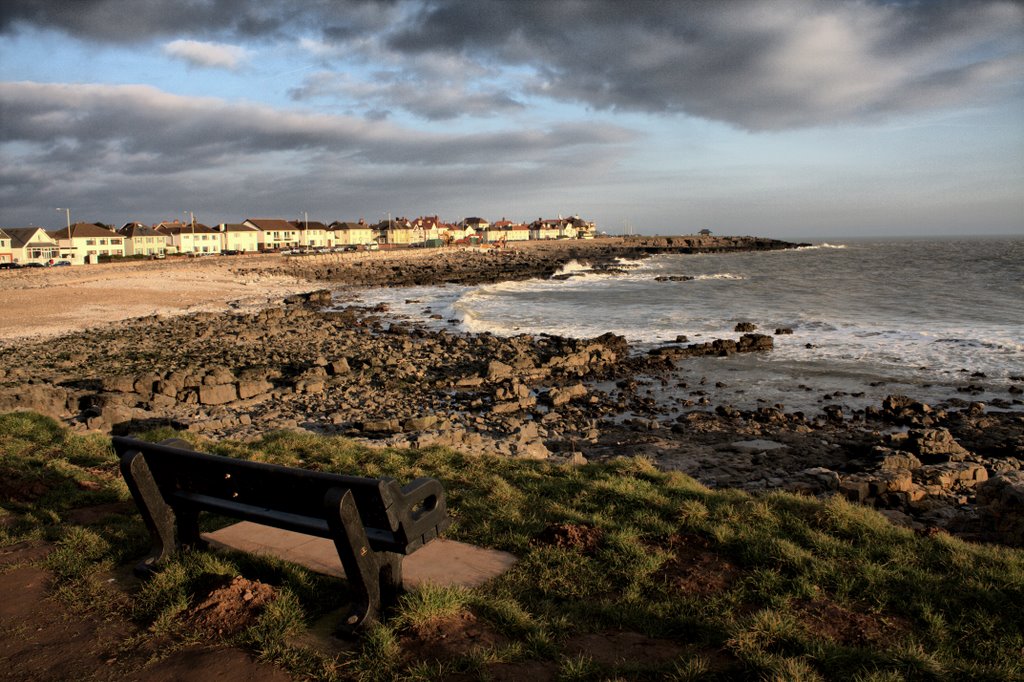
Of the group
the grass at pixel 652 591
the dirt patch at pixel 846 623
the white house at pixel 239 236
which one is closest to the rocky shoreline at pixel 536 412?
the grass at pixel 652 591

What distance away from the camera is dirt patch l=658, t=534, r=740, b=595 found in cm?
422

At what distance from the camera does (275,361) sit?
19.4 metres

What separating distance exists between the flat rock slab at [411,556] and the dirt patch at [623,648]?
0.90 metres

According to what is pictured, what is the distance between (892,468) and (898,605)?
24.9 feet

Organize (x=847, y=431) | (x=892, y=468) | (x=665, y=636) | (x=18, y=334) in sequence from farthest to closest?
(x=18, y=334), (x=847, y=431), (x=892, y=468), (x=665, y=636)

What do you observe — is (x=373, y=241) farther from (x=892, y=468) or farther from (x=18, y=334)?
(x=892, y=468)

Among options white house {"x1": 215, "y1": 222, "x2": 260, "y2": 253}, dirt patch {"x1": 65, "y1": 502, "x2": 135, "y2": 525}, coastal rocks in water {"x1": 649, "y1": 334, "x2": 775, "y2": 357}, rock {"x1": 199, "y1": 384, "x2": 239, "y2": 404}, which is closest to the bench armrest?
dirt patch {"x1": 65, "y1": 502, "x2": 135, "y2": 525}

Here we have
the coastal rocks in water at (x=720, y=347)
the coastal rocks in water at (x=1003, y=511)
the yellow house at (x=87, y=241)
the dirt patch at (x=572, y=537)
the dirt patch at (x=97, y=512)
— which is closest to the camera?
the dirt patch at (x=572, y=537)

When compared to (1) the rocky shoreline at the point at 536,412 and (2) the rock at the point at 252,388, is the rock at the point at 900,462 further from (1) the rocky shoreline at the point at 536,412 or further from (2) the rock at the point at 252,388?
(2) the rock at the point at 252,388

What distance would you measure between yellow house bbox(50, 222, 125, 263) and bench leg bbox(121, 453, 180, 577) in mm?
94400

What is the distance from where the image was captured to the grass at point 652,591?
337 centimetres

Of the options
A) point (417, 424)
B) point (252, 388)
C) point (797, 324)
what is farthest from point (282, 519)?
point (797, 324)

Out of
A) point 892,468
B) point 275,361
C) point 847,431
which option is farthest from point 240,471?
point 275,361

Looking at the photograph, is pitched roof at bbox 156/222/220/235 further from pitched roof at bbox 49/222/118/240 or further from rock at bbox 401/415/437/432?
rock at bbox 401/415/437/432
